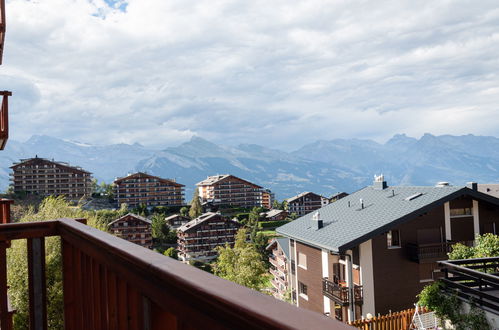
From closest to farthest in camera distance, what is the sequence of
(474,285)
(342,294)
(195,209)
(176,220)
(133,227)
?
(474,285) → (342,294) → (133,227) → (176,220) → (195,209)

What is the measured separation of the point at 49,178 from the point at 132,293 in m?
61.4

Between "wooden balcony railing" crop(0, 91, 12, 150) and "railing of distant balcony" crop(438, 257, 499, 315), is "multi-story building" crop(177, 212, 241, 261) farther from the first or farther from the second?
"wooden balcony railing" crop(0, 91, 12, 150)

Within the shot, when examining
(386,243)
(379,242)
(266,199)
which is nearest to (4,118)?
(379,242)

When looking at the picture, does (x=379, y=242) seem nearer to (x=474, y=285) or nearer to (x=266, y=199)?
(x=474, y=285)

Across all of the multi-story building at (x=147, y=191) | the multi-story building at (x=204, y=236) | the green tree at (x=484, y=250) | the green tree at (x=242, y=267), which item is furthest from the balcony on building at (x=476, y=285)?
the multi-story building at (x=147, y=191)

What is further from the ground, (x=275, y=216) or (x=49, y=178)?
(x=49, y=178)

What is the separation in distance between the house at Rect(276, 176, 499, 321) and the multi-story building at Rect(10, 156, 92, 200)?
43724mm

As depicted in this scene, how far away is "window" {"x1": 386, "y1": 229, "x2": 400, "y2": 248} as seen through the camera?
49.0ft

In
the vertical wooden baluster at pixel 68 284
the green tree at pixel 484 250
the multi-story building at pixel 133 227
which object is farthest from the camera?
the multi-story building at pixel 133 227

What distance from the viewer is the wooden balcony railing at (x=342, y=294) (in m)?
14.1

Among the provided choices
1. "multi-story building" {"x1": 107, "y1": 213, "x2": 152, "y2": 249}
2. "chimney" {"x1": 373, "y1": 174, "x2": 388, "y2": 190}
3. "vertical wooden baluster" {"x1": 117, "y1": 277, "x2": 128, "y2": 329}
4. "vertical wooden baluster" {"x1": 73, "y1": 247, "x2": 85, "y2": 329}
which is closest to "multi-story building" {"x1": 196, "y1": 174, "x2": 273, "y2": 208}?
"multi-story building" {"x1": 107, "y1": 213, "x2": 152, "y2": 249}

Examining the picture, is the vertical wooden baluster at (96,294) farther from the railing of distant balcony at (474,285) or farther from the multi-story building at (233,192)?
the multi-story building at (233,192)

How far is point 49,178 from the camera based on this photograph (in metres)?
56.2

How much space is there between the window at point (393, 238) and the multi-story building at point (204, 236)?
30.0m
